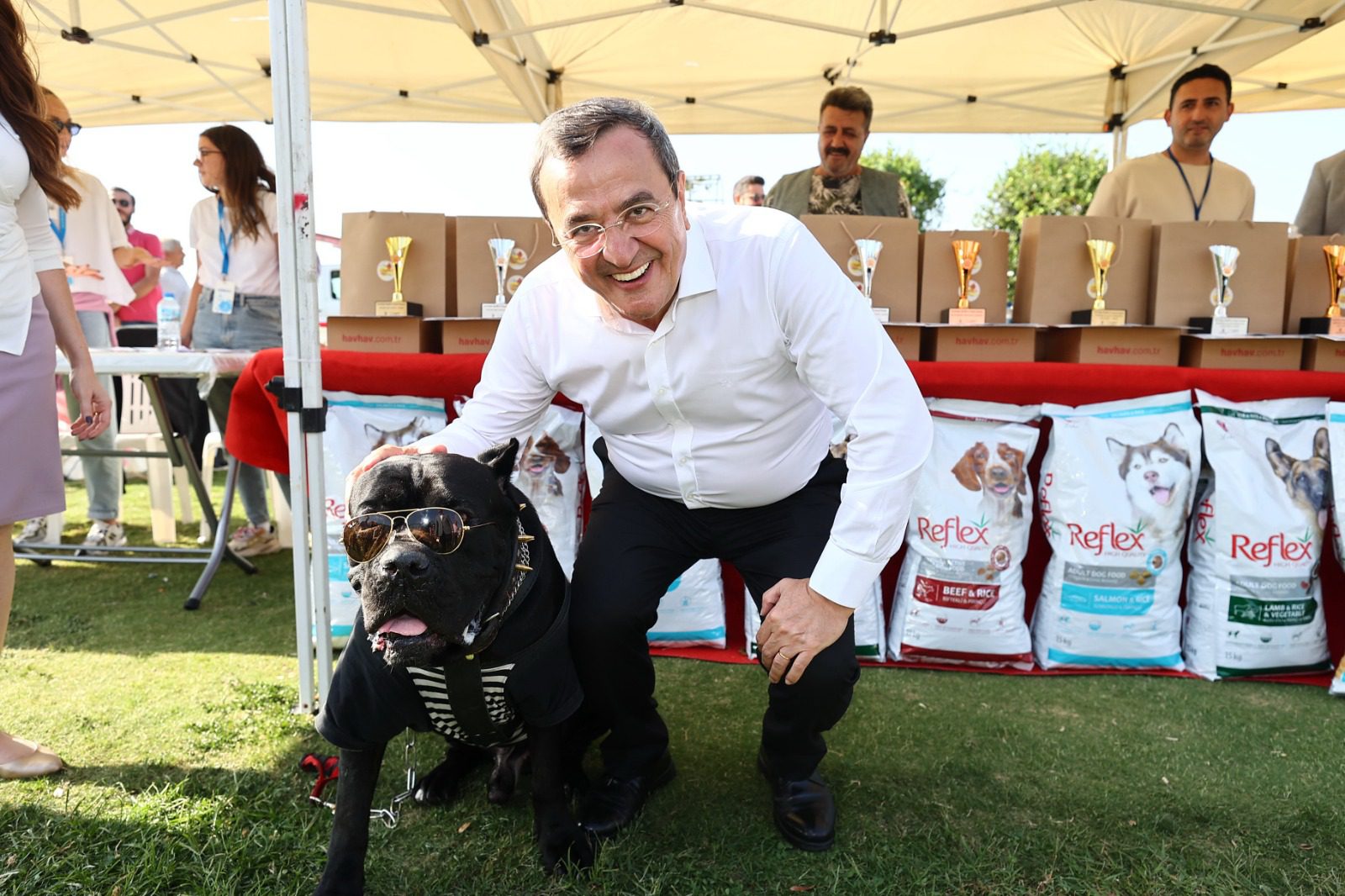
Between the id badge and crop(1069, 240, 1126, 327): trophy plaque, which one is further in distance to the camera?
the id badge

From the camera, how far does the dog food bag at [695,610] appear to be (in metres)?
2.62

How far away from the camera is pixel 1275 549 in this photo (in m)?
Result: 2.47

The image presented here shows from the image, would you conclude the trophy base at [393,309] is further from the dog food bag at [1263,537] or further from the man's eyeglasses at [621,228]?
the dog food bag at [1263,537]

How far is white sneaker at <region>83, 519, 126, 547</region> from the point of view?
149 inches

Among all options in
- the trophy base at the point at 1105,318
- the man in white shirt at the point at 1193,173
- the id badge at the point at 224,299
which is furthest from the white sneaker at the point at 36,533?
the man in white shirt at the point at 1193,173

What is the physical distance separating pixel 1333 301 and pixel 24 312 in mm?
3588

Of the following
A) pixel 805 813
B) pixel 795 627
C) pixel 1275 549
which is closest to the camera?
pixel 795 627

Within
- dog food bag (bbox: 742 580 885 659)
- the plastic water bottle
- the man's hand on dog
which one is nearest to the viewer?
the man's hand on dog

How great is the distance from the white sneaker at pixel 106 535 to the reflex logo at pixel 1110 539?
3947 millimetres

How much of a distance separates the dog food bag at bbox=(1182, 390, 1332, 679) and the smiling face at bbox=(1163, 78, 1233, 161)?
1.36 m

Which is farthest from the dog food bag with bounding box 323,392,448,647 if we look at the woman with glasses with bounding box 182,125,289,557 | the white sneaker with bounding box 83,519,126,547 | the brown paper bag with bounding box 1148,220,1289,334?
the brown paper bag with bounding box 1148,220,1289,334

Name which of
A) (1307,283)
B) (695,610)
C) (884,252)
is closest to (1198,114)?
(1307,283)

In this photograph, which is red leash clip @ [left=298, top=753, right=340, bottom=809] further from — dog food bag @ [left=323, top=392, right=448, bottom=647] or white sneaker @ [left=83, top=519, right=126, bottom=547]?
white sneaker @ [left=83, top=519, right=126, bottom=547]

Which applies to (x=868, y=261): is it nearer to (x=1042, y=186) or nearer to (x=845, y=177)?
(x=845, y=177)
